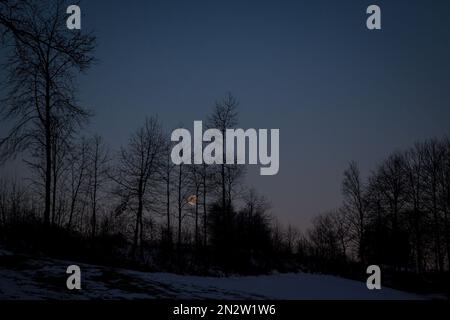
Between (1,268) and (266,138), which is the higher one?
(266,138)

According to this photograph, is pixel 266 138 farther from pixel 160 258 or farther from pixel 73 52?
pixel 160 258

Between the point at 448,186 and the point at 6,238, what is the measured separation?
113ft

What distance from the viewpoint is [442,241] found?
1228 inches

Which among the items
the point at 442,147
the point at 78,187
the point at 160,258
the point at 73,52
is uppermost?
the point at 442,147

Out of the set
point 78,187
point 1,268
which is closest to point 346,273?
point 78,187

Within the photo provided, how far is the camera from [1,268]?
7723 millimetres

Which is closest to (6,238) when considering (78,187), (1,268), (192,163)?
(1,268)

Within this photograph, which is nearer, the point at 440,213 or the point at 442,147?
the point at 440,213
